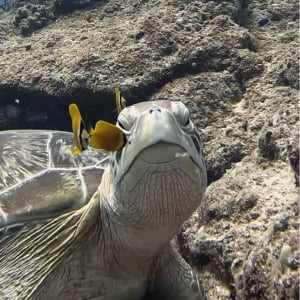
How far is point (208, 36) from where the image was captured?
169 inches

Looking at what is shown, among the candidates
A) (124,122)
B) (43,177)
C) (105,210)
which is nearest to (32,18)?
(43,177)

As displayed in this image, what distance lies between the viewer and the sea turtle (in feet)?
4.75

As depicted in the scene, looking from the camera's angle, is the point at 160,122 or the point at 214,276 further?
the point at 214,276

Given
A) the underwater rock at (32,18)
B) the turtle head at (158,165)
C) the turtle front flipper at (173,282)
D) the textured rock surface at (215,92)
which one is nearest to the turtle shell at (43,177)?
the turtle front flipper at (173,282)

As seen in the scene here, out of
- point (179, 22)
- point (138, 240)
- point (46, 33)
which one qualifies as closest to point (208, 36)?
point (179, 22)

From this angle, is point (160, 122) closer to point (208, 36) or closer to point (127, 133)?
point (127, 133)

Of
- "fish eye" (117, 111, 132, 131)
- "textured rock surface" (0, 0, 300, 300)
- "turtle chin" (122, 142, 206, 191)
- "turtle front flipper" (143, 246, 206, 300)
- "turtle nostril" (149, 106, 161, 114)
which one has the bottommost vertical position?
"turtle front flipper" (143, 246, 206, 300)

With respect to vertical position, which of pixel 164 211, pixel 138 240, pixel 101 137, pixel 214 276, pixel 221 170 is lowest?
pixel 214 276

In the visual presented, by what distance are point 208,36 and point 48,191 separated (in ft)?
9.02

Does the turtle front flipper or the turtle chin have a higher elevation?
the turtle chin

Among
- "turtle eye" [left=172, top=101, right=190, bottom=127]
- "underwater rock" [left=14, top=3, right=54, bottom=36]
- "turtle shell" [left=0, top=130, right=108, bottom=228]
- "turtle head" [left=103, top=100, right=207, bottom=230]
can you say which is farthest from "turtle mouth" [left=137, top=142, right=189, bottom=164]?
"underwater rock" [left=14, top=3, right=54, bottom=36]

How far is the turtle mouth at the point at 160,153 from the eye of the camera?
1.38 meters

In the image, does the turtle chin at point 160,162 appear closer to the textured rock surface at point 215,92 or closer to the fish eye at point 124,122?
the fish eye at point 124,122

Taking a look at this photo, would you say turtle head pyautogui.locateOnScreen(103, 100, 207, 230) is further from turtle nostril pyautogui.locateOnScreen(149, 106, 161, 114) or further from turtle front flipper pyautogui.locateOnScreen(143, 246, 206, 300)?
turtle front flipper pyautogui.locateOnScreen(143, 246, 206, 300)
